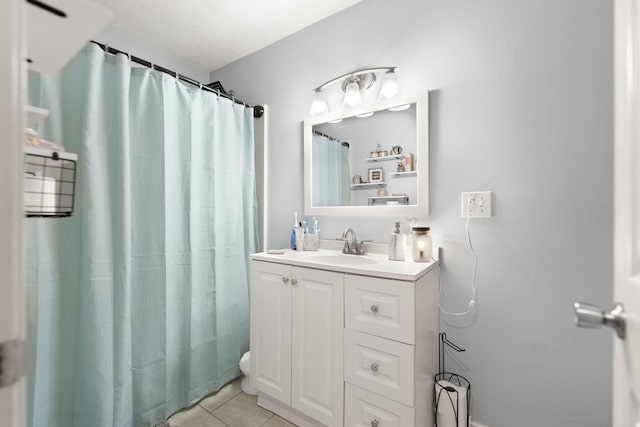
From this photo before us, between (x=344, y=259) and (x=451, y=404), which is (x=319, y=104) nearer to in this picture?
(x=344, y=259)

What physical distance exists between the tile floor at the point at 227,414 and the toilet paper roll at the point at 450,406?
76 cm

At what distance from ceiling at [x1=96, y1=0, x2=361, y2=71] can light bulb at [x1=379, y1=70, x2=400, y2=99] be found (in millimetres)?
564

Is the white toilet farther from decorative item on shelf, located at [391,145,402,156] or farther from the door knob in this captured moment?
the door knob

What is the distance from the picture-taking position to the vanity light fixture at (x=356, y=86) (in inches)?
59.8

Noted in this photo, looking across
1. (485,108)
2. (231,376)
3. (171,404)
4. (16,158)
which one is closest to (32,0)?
(16,158)

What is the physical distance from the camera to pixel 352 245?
5.47 ft

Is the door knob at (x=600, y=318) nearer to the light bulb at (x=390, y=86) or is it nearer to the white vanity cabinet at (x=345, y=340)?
the white vanity cabinet at (x=345, y=340)

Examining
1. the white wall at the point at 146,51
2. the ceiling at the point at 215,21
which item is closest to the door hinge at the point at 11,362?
the ceiling at the point at 215,21

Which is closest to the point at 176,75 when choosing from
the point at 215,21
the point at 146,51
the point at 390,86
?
the point at 215,21

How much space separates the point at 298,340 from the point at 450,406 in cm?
74

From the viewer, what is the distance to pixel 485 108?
1315 millimetres

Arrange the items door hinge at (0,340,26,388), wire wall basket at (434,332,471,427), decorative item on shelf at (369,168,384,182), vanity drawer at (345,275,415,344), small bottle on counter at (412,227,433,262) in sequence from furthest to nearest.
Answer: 1. decorative item on shelf at (369,168,384,182)
2. small bottle on counter at (412,227,433,262)
3. wire wall basket at (434,332,471,427)
4. vanity drawer at (345,275,415,344)
5. door hinge at (0,340,26,388)

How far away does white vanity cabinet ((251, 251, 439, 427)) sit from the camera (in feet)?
3.67

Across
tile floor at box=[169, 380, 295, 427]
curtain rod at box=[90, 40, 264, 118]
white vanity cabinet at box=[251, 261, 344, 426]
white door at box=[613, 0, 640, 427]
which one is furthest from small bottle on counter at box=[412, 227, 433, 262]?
curtain rod at box=[90, 40, 264, 118]
